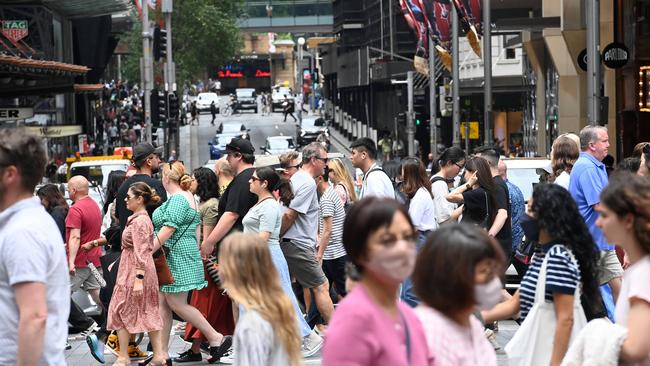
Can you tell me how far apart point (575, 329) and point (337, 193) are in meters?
7.82

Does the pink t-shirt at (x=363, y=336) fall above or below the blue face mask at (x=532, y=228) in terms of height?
below

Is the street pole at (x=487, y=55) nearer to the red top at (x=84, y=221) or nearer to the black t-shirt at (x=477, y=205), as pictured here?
the red top at (x=84, y=221)

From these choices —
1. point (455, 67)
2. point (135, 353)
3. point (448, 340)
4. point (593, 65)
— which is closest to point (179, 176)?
point (135, 353)

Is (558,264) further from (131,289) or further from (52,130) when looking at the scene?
(52,130)

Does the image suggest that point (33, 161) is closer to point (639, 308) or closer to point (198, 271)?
point (639, 308)

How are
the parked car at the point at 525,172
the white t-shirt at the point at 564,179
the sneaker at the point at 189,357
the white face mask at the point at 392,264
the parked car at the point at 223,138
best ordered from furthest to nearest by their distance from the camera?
the parked car at the point at 223,138
the parked car at the point at 525,172
the sneaker at the point at 189,357
the white t-shirt at the point at 564,179
the white face mask at the point at 392,264

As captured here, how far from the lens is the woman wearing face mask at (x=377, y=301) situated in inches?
181

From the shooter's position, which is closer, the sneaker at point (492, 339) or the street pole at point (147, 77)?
the sneaker at point (492, 339)

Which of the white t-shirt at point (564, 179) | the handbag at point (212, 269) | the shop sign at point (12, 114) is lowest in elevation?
the handbag at point (212, 269)

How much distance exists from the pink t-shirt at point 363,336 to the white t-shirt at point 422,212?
7.25 m

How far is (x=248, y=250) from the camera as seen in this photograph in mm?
6336

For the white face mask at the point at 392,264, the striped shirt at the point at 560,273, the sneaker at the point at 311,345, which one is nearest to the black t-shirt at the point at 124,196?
the sneaker at the point at 311,345

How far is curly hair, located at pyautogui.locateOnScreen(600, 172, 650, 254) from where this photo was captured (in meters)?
5.61

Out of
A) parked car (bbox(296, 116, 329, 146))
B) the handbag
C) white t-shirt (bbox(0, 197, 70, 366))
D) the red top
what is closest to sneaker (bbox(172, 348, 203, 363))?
the handbag
